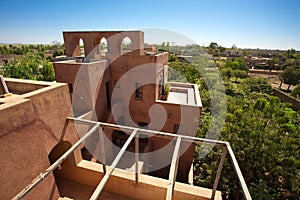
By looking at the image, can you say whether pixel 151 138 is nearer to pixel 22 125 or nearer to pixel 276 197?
pixel 276 197

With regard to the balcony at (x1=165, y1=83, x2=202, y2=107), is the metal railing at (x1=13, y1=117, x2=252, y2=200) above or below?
above

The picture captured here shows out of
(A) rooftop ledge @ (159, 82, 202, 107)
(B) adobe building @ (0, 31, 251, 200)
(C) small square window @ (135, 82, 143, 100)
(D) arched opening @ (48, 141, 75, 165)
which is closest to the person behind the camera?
(B) adobe building @ (0, 31, 251, 200)

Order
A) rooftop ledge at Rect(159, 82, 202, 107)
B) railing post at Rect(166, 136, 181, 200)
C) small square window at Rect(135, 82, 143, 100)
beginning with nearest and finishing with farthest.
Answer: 1. railing post at Rect(166, 136, 181, 200)
2. small square window at Rect(135, 82, 143, 100)
3. rooftop ledge at Rect(159, 82, 202, 107)

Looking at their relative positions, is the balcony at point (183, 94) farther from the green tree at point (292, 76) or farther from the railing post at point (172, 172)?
the green tree at point (292, 76)

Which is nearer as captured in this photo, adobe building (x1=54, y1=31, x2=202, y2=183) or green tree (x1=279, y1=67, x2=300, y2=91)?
adobe building (x1=54, y1=31, x2=202, y2=183)

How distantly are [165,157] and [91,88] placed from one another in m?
7.00

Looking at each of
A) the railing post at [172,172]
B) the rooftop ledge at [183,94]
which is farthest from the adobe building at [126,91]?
the railing post at [172,172]

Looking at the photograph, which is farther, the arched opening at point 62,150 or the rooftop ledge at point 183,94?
the rooftop ledge at point 183,94

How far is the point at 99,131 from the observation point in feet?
14.6

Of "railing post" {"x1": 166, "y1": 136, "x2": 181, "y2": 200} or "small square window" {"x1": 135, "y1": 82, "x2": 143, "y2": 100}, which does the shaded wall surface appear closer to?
"railing post" {"x1": 166, "y1": 136, "x2": 181, "y2": 200}

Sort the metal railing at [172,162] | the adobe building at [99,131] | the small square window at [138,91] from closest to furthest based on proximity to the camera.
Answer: the metal railing at [172,162] → the adobe building at [99,131] → the small square window at [138,91]

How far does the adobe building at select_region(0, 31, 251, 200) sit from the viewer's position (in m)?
→ 3.22

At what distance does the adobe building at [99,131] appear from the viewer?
3221 millimetres

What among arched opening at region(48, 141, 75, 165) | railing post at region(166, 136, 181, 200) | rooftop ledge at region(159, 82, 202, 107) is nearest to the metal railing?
railing post at region(166, 136, 181, 200)
